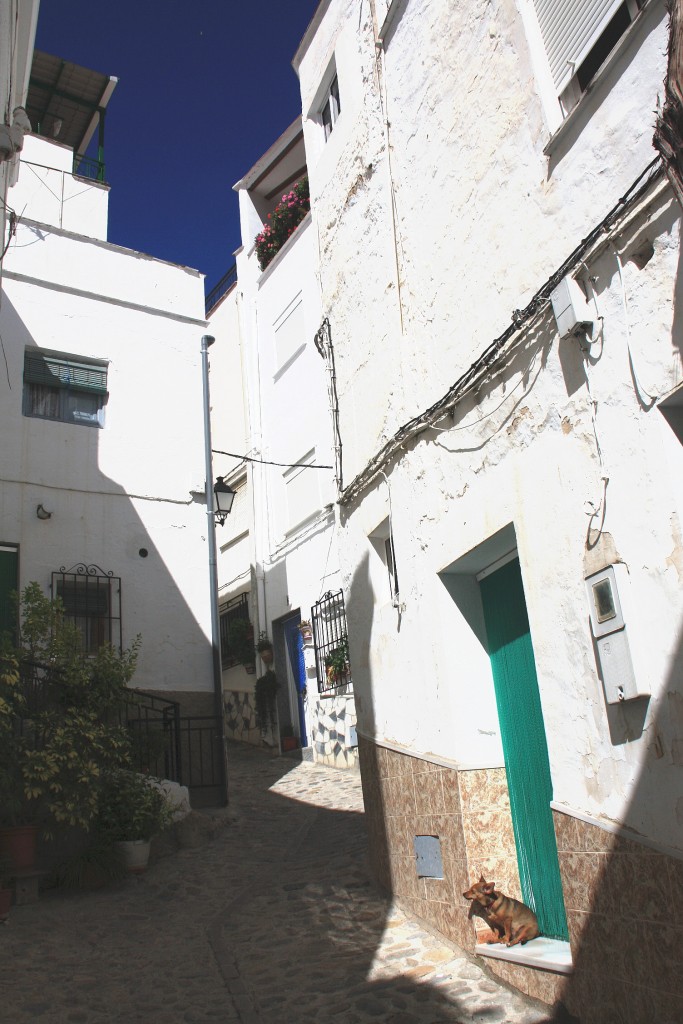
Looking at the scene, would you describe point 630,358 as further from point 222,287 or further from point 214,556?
point 222,287

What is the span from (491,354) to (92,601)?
7.38 meters

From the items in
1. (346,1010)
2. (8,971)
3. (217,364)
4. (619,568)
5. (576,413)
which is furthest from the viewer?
(217,364)

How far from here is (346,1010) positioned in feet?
15.3

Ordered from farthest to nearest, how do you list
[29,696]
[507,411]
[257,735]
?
[257,735]
[29,696]
[507,411]

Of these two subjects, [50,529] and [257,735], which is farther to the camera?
[257,735]

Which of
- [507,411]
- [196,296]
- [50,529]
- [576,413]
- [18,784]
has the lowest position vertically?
[18,784]

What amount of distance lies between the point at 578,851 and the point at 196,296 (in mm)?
10957

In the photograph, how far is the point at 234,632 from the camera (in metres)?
16.2

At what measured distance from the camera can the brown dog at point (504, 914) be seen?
15.5ft

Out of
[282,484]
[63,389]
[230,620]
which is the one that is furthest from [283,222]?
[230,620]

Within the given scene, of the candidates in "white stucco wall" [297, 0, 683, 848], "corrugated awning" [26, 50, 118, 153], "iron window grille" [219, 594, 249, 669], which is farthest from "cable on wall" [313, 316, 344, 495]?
"corrugated awning" [26, 50, 118, 153]

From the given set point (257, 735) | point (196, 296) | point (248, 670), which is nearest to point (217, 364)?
point (196, 296)

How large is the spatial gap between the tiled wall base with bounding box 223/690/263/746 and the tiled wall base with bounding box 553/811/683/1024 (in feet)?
36.9

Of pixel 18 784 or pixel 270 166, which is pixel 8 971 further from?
pixel 270 166
